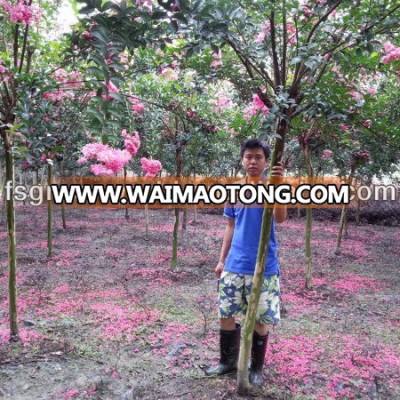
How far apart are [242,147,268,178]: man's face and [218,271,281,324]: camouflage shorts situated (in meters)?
0.67

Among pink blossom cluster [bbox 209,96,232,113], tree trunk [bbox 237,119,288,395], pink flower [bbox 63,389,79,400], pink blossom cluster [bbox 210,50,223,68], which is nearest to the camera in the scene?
tree trunk [bbox 237,119,288,395]

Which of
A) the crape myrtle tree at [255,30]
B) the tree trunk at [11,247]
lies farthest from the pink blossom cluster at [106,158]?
the tree trunk at [11,247]

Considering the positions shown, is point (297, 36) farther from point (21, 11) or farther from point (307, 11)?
point (21, 11)

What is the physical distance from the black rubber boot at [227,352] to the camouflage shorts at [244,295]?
0.22m

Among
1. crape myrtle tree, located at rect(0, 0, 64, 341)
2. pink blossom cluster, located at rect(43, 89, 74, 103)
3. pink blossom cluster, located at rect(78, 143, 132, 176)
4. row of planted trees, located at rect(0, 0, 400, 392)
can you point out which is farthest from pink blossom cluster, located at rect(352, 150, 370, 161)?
pink blossom cluster, located at rect(78, 143, 132, 176)

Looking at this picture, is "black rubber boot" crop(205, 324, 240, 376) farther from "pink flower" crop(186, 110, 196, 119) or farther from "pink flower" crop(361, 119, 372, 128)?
"pink flower" crop(186, 110, 196, 119)

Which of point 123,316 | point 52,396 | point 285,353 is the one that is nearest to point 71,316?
point 123,316

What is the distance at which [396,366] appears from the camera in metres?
3.22

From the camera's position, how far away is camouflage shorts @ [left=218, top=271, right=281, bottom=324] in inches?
104

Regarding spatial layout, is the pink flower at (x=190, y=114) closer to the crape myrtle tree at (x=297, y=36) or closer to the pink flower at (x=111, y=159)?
the crape myrtle tree at (x=297, y=36)

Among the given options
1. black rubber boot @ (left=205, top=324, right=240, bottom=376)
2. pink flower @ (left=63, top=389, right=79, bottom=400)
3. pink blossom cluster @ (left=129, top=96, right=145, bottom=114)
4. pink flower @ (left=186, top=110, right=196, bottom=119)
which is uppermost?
pink blossom cluster @ (left=129, top=96, right=145, bottom=114)

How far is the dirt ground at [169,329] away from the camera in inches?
114

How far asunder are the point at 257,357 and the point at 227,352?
225mm

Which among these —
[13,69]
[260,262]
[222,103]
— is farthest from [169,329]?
[222,103]
